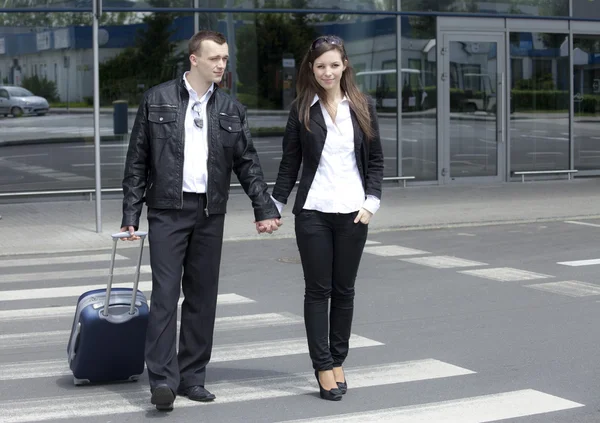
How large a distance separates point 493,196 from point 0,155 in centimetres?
768

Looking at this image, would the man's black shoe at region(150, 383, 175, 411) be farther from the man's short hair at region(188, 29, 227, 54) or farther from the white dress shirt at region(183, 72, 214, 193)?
the man's short hair at region(188, 29, 227, 54)

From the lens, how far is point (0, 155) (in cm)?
1705

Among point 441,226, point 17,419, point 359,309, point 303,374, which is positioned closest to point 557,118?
point 441,226

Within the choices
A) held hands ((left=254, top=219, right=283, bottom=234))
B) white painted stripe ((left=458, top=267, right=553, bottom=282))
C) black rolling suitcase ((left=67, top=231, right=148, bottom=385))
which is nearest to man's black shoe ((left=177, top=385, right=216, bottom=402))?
black rolling suitcase ((left=67, top=231, right=148, bottom=385))

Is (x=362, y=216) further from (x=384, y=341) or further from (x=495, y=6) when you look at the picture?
(x=495, y=6)

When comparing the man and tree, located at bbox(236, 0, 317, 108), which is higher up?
tree, located at bbox(236, 0, 317, 108)

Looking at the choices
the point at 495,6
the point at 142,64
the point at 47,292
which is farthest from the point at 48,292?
the point at 495,6

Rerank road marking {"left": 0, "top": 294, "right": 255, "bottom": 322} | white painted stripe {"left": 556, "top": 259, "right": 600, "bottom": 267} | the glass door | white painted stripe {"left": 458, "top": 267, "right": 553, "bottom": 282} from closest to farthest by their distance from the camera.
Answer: road marking {"left": 0, "top": 294, "right": 255, "bottom": 322} < white painted stripe {"left": 458, "top": 267, "right": 553, "bottom": 282} < white painted stripe {"left": 556, "top": 259, "right": 600, "bottom": 267} < the glass door

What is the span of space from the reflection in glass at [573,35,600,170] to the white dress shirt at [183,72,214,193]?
16.3 metres

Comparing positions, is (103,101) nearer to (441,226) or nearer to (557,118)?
(441,226)

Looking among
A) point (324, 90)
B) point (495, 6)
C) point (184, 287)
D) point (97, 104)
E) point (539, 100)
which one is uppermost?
point (495, 6)

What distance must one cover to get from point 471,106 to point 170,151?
14691 millimetres

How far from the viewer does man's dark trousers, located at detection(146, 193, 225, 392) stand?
18.9 ft

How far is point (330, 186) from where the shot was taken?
5891 mm
